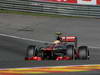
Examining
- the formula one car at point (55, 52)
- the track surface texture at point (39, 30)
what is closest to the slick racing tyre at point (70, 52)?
the formula one car at point (55, 52)

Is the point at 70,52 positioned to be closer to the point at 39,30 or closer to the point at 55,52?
the point at 55,52

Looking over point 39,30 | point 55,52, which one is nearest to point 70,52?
point 55,52

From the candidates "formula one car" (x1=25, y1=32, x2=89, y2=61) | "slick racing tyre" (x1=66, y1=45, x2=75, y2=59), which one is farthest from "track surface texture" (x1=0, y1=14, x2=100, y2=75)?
"slick racing tyre" (x1=66, y1=45, x2=75, y2=59)

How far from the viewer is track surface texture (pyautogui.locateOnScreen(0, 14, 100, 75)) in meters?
14.4

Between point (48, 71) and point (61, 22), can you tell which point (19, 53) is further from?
point (61, 22)

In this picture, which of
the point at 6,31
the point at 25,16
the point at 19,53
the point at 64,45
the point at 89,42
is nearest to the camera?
the point at 64,45

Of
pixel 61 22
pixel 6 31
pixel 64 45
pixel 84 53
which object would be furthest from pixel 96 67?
pixel 61 22

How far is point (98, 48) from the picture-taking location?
599 inches

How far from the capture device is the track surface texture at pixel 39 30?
14367mm

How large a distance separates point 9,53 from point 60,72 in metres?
7.28

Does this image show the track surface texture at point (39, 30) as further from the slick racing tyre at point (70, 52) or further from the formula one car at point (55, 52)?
the slick racing tyre at point (70, 52)

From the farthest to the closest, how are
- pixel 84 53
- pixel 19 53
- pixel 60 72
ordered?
pixel 19 53 < pixel 84 53 < pixel 60 72

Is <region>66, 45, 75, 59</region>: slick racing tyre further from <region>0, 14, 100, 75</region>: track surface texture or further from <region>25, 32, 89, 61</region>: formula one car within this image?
<region>0, 14, 100, 75</region>: track surface texture

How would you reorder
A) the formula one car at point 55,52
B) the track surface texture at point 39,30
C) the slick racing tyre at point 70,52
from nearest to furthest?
the slick racing tyre at point 70,52 → the formula one car at point 55,52 → the track surface texture at point 39,30
